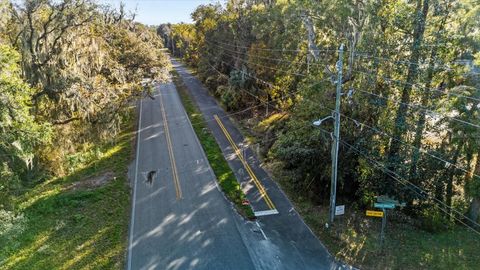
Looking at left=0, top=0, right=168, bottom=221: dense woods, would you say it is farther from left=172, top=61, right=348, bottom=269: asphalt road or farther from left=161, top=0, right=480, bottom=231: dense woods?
left=161, top=0, right=480, bottom=231: dense woods

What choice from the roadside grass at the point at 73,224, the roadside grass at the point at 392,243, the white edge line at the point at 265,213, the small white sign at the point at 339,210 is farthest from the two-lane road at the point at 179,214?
the small white sign at the point at 339,210

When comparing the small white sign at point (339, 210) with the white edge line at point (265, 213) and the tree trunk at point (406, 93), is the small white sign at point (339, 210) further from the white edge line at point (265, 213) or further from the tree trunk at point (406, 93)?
the white edge line at point (265, 213)

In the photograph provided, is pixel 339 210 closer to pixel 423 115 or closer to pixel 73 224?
pixel 423 115

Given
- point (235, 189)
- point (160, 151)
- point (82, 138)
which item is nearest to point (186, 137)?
point (160, 151)

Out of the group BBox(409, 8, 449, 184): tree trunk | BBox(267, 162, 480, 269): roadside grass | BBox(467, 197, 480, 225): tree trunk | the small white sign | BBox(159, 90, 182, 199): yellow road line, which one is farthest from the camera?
BBox(159, 90, 182, 199): yellow road line

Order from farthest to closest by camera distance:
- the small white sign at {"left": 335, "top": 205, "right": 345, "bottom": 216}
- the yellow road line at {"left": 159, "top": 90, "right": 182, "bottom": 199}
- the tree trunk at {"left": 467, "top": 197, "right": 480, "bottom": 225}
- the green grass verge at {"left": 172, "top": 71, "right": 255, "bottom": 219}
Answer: the yellow road line at {"left": 159, "top": 90, "right": 182, "bottom": 199} → the green grass verge at {"left": 172, "top": 71, "right": 255, "bottom": 219} → the tree trunk at {"left": 467, "top": 197, "right": 480, "bottom": 225} → the small white sign at {"left": 335, "top": 205, "right": 345, "bottom": 216}

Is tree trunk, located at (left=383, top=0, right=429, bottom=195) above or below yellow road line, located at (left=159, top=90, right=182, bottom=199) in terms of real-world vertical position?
above

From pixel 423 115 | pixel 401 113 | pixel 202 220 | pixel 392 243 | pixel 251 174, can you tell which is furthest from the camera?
pixel 251 174

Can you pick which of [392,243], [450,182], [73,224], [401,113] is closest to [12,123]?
[73,224]

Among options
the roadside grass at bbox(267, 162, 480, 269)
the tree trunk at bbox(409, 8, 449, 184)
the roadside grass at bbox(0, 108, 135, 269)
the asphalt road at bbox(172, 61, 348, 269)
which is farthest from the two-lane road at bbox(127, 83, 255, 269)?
the tree trunk at bbox(409, 8, 449, 184)
